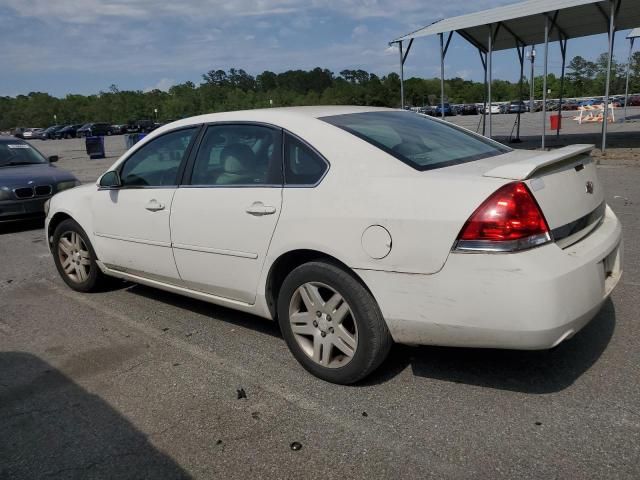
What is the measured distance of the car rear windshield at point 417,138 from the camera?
3.17 m

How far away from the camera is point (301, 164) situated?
3.32 m

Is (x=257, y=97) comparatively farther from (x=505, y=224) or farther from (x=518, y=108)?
(x=505, y=224)

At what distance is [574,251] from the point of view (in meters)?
2.81

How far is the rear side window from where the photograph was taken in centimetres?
321

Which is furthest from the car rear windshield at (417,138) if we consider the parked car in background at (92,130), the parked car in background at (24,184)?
the parked car in background at (92,130)

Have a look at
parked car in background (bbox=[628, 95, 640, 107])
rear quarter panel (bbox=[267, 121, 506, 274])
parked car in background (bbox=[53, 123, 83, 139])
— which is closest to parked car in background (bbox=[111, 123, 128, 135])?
parked car in background (bbox=[53, 123, 83, 139])

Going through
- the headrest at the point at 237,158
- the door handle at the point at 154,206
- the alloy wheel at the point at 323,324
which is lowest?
the alloy wheel at the point at 323,324

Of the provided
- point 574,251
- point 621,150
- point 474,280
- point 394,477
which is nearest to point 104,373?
point 394,477

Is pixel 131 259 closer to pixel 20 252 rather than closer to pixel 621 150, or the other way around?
pixel 20 252

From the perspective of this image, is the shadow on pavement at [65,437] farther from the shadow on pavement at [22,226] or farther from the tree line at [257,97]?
the tree line at [257,97]

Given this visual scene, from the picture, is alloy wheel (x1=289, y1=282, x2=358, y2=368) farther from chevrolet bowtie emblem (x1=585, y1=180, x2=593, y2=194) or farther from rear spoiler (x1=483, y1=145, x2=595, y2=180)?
chevrolet bowtie emblem (x1=585, y1=180, x2=593, y2=194)

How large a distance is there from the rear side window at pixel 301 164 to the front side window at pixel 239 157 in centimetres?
6

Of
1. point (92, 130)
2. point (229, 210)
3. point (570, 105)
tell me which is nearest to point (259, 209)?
point (229, 210)

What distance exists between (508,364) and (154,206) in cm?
261
